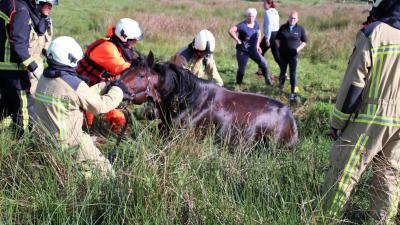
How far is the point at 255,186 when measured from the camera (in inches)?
125

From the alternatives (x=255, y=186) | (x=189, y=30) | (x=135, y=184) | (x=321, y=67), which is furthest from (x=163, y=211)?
(x=189, y=30)

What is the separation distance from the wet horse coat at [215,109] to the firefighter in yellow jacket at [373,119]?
1.63 metres

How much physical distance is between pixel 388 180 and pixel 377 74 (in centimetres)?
78

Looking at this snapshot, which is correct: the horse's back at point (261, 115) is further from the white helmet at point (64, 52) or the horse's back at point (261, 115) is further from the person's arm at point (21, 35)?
the person's arm at point (21, 35)

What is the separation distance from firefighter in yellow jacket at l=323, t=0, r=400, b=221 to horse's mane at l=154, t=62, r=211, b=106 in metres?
1.98

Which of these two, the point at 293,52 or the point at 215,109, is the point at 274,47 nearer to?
the point at 293,52

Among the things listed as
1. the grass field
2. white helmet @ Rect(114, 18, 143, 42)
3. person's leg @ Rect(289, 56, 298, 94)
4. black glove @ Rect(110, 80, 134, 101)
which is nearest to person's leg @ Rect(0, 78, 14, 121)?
the grass field

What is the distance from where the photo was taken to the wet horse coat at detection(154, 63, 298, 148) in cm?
471

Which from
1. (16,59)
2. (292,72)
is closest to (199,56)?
(16,59)

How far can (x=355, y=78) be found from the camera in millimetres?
2926

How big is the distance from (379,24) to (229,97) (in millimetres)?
2350

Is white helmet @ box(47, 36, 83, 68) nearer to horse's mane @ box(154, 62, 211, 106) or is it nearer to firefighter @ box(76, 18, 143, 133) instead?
horse's mane @ box(154, 62, 211, 106)

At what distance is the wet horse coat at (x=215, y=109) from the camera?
4707mm

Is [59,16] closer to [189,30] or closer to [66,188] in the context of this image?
[189,30]
